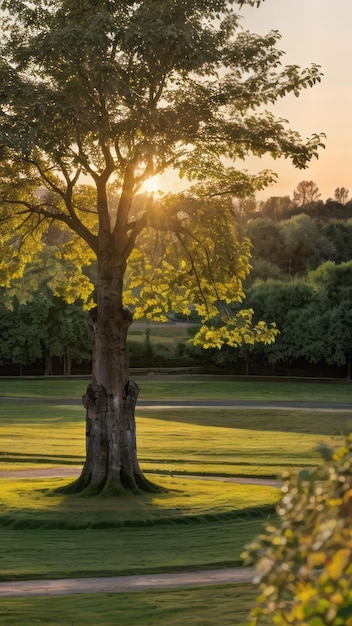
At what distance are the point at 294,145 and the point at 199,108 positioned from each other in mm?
2139

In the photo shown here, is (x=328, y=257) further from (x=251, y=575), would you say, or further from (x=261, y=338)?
(x=251, y=575)

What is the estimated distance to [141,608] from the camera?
536 inches

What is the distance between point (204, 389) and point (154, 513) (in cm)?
4878

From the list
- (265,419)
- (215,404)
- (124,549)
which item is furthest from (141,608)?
(215,404)

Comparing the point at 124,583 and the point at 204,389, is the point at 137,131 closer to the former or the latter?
the point at 124,583

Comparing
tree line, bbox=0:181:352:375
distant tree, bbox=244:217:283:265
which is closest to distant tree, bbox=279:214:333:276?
distant tree, bbox=244:217:283:265

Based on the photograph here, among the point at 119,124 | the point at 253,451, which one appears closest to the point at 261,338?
the point at 119,124

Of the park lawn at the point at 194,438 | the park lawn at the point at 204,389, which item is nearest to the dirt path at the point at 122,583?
the park lawn at the point at 194,438

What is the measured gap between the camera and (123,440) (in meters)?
24.4

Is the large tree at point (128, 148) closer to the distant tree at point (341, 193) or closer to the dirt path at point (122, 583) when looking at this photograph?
the dirt path at point (122, 583)

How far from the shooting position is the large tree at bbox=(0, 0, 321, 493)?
73.5ft

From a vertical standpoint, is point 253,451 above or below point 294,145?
below

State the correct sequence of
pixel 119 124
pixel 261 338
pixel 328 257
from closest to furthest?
pixel 119 124 < pixel 261 338 < pixel 328 257

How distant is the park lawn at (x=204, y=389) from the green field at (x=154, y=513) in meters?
14.9
